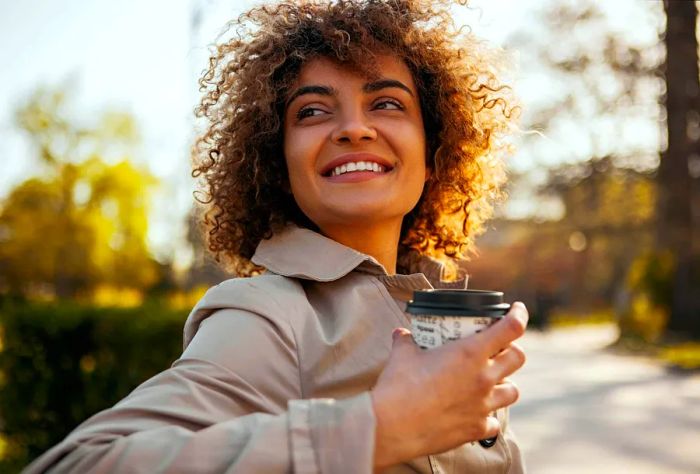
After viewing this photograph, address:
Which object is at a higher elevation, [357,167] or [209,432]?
[357,167]

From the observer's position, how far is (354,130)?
1.73 m

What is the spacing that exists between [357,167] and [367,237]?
0.72 feet

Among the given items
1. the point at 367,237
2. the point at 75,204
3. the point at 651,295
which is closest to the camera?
the point at 367,237

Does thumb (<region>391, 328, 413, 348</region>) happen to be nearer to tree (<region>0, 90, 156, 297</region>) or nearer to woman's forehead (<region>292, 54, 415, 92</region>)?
woman's forehead (<region>292, 54, 415, 92</region>)

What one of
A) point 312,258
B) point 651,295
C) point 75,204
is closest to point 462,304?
point 312,258

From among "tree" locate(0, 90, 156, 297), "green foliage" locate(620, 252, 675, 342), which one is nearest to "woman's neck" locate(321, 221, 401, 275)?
"green foliage" locate(620, 252, 675, 342)

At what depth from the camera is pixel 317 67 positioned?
1867mm

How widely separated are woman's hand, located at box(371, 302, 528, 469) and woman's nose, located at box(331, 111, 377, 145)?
707mm

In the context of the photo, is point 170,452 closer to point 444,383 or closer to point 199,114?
point 444,383

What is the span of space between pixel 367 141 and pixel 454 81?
1.82ft

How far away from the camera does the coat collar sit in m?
1.61

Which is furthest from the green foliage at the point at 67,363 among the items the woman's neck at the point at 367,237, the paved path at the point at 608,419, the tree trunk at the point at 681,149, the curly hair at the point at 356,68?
the tree trunk at the point at 681,149

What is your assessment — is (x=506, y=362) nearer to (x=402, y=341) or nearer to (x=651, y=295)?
(x=402, y=341)

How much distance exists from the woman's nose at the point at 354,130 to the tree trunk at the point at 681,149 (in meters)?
16.8
